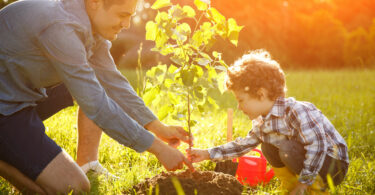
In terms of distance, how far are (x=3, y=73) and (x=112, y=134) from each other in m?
0.75

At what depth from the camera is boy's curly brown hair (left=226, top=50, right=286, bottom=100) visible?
2.06 meters

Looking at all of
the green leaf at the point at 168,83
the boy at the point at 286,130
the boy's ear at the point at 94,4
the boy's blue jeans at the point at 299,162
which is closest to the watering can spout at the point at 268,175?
Result: the boy at the point at 286,130

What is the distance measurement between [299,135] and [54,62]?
4.86 feet

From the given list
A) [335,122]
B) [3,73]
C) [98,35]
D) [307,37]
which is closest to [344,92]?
[335,122]

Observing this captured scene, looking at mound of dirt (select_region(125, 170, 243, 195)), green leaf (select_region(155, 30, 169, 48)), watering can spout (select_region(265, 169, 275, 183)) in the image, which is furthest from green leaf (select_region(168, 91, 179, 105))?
watering can spout (select_region(265, 169, 275, 183))

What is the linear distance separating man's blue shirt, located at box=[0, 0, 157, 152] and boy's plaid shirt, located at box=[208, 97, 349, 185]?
2.45 feet

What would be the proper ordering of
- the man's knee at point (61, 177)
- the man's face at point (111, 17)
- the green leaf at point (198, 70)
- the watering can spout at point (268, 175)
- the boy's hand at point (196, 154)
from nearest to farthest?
1. the man's face at point (111, 17)
2. the man's knee at point (61, 177)
3. the green leaf at point (198, 70)
4. the boy's hand at point (196, 154)
5. the watering can spout at point (268, 175)

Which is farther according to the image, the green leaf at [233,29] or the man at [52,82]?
the green leaf at [233,29]

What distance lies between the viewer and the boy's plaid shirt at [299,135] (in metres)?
1.94

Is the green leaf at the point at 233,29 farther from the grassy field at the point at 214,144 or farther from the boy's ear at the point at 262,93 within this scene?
the grassy field at the point at 214,144

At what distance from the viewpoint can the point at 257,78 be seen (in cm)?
205

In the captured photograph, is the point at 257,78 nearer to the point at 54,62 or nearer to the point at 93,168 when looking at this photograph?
the point at 54,62

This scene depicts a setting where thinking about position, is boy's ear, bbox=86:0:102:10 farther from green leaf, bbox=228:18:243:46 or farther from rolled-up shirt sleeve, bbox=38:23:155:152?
green leaf, bbox=228:18:243:46

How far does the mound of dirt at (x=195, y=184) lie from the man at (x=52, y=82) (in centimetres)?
19
